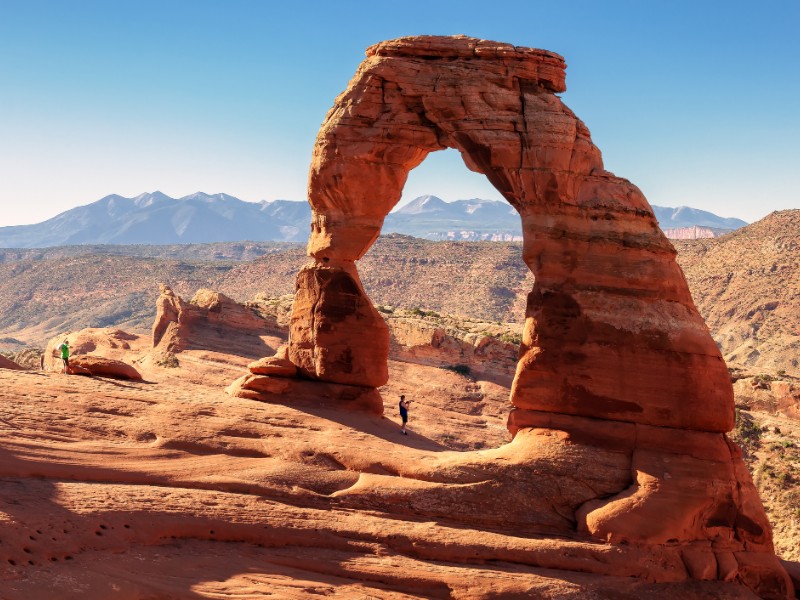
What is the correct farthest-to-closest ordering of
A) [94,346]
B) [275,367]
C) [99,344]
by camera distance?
[99,344] → [94,346] → [275,367]

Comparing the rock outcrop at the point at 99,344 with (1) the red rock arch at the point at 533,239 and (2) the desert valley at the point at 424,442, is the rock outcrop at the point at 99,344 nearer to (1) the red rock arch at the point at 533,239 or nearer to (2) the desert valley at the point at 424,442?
(2) the desert valley at the point at 424,442

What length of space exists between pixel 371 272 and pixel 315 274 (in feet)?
241

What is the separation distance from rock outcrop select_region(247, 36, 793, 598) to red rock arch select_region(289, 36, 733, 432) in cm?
4

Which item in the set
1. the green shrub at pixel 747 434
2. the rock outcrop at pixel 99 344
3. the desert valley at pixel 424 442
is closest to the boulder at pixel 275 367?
the desert valley at pixel 424 442

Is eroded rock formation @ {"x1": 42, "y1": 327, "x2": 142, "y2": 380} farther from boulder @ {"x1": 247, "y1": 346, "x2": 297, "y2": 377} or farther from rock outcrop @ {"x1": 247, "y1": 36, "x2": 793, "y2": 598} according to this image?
rock outcrop @ {"x1": 247, "y1": 36, "x2": 793, "y2": 598}

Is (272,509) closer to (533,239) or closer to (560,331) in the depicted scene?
(560,331)

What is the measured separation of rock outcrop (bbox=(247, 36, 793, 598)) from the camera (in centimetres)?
1802

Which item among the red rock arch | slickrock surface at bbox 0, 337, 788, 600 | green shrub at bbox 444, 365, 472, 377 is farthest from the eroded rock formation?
slickrock surface at bbox 0, 337, 788, 600

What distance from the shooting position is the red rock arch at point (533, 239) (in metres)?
19.0

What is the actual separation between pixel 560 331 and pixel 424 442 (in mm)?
5004

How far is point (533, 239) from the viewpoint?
20.1m

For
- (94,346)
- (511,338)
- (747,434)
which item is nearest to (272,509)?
(747,434)

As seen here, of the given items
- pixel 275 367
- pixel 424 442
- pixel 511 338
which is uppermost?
pixel 275 367

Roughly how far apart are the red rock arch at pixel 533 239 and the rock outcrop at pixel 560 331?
0.13ft
